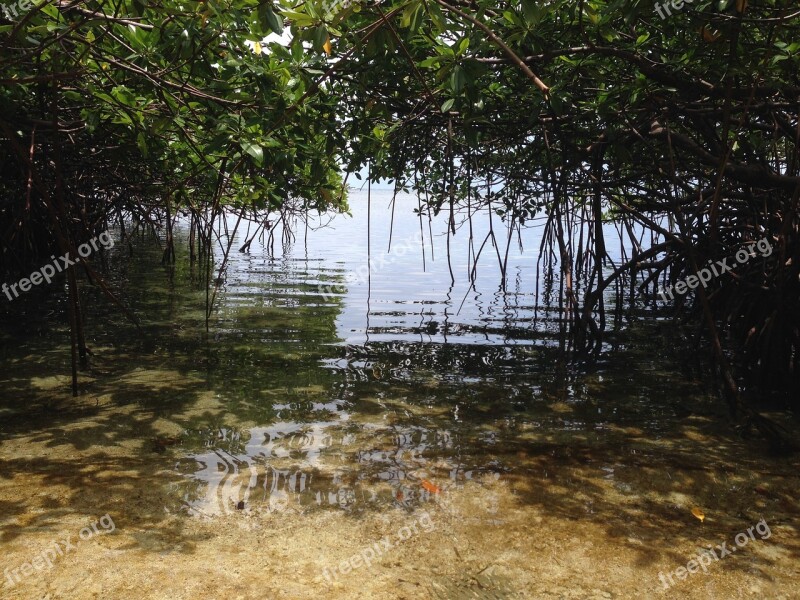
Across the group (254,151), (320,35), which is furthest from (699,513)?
(254,151)

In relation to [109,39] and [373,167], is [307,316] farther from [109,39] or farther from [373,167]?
[109,39]

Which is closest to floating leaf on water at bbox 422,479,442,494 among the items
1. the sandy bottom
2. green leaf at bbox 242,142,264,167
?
the sandy bottom

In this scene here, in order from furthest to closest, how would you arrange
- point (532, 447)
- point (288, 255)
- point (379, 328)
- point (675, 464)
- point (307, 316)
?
point (288, 255) < point (307, 316) < point (379, 328) < point (532, 447) < point (675, 464)

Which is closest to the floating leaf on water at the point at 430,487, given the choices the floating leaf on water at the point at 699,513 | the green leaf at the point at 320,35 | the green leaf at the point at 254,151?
the floating leaf on water at the point at 699,513

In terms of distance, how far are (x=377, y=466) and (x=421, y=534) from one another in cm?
63

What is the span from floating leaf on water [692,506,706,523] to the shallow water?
3cm

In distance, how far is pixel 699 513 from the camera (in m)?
2.71

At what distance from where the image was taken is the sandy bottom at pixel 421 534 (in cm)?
217

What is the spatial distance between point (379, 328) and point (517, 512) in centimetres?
398

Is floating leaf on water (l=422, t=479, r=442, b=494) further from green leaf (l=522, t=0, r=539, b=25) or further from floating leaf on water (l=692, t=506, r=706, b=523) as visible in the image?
green leaf (l=522, t=0, r=539, b=25)

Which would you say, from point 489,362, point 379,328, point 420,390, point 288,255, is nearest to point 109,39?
point 420,390

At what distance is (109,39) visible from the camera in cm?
325

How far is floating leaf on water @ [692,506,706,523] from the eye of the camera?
267 cm

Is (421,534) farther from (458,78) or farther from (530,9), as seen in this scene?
(530,9)
